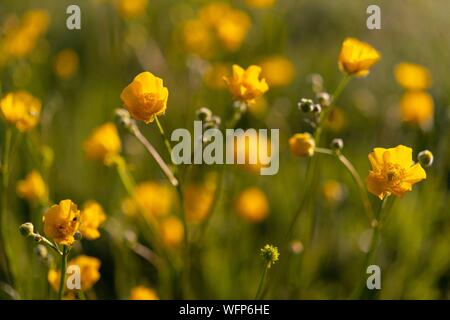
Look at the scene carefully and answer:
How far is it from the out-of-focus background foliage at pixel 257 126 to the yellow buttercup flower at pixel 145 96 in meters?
0.46

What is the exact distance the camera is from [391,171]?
1.58 m

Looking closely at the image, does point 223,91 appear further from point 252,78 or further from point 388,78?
point 252,78

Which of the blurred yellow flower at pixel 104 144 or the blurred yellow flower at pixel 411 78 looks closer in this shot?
the blurred yellow flower at pixel 104 144

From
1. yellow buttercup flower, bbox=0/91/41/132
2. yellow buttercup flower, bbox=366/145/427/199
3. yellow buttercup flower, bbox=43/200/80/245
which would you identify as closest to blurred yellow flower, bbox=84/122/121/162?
yellow buttercup flower, bbox=0/91/41/132

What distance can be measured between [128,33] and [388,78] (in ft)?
4.58

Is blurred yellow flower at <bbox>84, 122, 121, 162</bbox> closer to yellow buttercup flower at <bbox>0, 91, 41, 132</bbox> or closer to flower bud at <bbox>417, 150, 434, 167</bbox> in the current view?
yellow buttercup flower at <bbox>0, 91, 41, 132</bbox>

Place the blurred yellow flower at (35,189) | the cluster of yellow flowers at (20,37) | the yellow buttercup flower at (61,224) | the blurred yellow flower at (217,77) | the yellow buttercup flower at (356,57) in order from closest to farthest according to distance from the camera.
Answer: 1. the yellow buttercup flower at (61,224)
2. the yellow buttercup flower at (356,57)
3. the blurred yellow flower at (35,189)
4. the cluster of yellow flowers at (20,37)
5. the blurred yellow flower at (217,77)

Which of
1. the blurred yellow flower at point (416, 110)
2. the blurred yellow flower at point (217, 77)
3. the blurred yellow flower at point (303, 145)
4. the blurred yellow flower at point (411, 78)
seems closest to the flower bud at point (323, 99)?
the blurred yellow flower at point (303, 145)

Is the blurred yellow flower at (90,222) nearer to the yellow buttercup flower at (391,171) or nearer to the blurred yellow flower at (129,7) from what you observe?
the yellow buttercup flower at (391,171)

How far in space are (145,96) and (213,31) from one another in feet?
5.13

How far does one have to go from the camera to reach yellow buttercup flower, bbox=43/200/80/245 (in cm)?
157

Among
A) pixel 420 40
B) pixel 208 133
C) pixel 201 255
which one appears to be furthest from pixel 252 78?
pixel 420 40

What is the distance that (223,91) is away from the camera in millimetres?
3199

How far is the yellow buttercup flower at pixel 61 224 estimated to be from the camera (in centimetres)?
157
